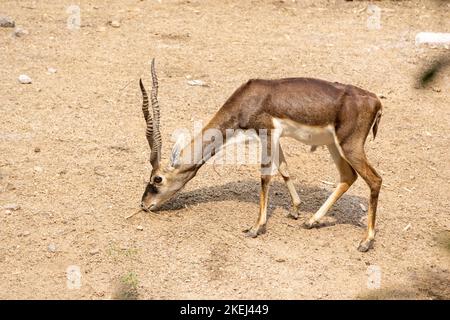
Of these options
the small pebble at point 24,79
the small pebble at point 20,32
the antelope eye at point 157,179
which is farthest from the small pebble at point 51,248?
the small pebble at point 20,32

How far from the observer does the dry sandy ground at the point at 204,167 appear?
6.03 meters

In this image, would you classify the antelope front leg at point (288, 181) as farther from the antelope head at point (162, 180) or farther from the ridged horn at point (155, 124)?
the ridged horn at point (155, 124)

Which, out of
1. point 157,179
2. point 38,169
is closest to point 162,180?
point 157,179

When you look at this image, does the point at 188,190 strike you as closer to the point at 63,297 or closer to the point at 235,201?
the point at 235,201

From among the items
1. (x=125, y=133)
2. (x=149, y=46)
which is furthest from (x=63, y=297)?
(x=149, y=46)

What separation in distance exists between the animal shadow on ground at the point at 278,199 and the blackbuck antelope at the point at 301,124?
0.48 m

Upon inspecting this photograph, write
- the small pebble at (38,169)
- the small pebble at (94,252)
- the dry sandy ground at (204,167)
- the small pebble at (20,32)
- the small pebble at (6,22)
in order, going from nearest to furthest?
1. the dry sandy ground at (204,167)
2. the small pebble at (94,252)
3. the small pebble at (38,169)
4. the small pebble at (20,32)
5. the small pebble at (6,22)

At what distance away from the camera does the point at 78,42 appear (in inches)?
439

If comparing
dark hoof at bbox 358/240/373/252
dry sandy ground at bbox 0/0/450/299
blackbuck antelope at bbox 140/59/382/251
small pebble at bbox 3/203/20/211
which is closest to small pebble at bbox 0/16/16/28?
dry sandy ground at bbox 0/0/450/299

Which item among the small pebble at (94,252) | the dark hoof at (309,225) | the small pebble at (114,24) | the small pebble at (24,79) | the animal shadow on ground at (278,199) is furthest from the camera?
the small pebble at (114,24)

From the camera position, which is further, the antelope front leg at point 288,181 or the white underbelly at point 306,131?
the antelope front leg at point 288,181

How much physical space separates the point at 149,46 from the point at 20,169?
13.8 feet

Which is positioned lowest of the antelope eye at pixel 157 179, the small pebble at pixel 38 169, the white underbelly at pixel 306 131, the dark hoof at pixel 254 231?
the small pebble at pixel 38 169

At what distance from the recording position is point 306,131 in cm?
644
